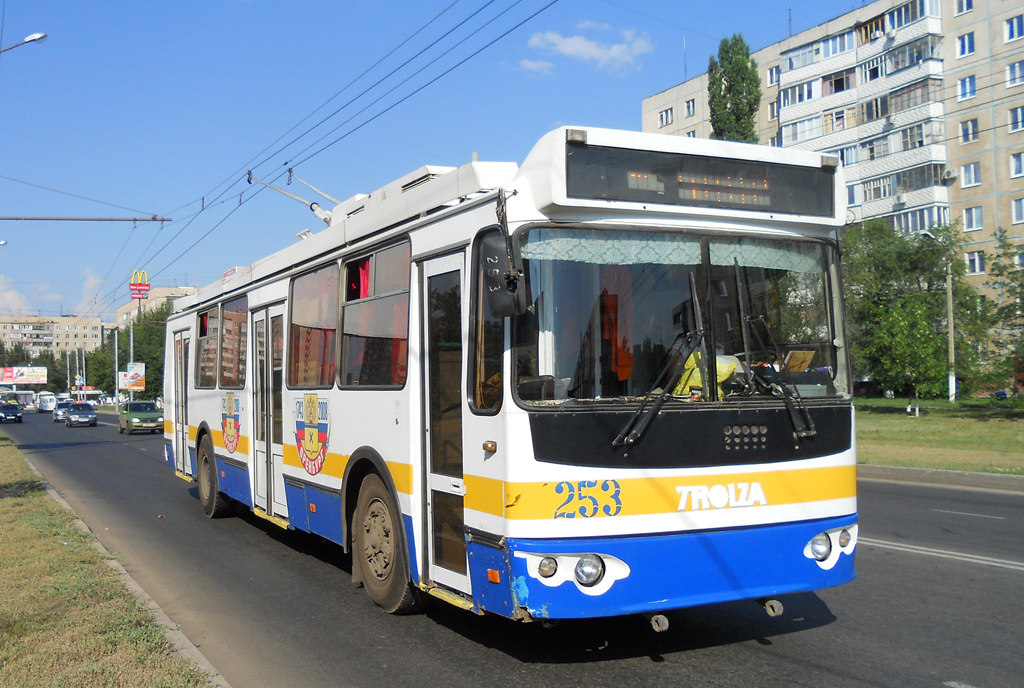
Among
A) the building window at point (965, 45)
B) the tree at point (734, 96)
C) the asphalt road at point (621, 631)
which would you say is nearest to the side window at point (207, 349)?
the asphalt road at point (621, 631)

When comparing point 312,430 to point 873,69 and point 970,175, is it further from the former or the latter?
point 873,69

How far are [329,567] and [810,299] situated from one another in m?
5.56

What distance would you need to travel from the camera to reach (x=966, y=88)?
→ 52.7m

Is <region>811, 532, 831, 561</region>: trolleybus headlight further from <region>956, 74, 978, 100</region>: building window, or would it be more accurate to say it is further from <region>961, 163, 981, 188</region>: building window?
<region>961, 163, 981, 188</region>: building window

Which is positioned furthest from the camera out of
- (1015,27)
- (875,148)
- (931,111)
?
(875,148)

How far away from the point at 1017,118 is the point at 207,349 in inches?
2060

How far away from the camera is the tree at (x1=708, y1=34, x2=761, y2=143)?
1689 inches

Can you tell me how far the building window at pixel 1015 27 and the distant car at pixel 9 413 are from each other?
7068 cm

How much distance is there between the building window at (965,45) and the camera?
5216 cm

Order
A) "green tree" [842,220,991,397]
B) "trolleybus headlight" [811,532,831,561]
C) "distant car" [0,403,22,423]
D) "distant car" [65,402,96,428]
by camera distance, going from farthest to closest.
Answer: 1. "distant car" [0,403,22,423]
2. "distant car" [65,402,96,428]
3. "green tree" [842,220,991,397]
4. "trolleybus headlight" [811,532,831,561]

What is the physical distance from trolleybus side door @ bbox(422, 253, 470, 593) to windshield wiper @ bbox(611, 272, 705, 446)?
110cm

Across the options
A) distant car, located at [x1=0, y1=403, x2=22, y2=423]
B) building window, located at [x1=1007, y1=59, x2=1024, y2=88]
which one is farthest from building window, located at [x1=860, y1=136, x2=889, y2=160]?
distant car, located at [x1=0, y1=403, x2=22, y2=423]

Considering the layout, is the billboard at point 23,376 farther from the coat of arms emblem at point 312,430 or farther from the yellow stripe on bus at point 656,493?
the yellow stripe on bus at point 656,493

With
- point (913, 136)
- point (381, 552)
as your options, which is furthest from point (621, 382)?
point (913, 136)
